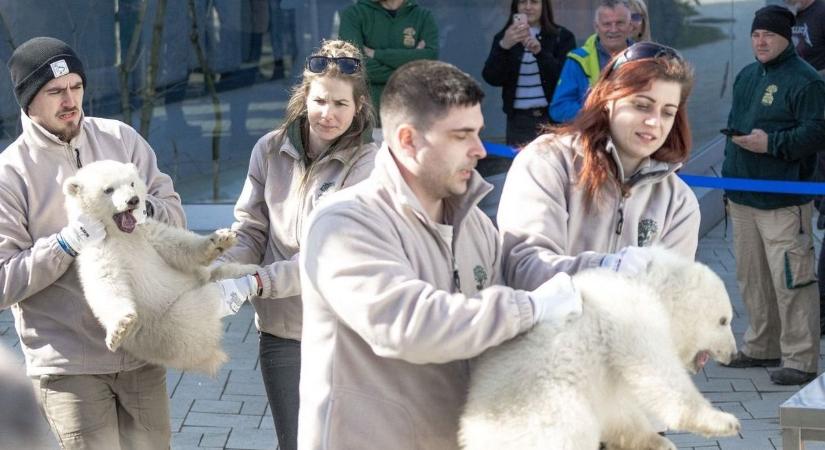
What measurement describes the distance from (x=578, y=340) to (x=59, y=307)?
2.18m

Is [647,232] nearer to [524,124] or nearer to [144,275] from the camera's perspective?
[144,275]

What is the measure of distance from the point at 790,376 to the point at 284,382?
3.60 metres

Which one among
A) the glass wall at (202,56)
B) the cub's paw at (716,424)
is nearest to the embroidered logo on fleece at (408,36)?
the glass wall at (202,56)

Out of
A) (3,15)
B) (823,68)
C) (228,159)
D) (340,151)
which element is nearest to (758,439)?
(340,151)

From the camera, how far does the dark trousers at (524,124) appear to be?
8.28 metres

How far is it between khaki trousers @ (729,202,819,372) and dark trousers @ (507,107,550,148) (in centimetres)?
172

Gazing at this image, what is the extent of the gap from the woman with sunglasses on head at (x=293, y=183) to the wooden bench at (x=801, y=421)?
5.72 ft

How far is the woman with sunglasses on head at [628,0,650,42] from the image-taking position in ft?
25.0

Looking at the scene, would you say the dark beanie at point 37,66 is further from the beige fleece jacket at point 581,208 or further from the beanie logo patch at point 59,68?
the beige fleece jacket at point 581,208

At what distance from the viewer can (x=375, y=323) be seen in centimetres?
268

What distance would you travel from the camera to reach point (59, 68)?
4.15m

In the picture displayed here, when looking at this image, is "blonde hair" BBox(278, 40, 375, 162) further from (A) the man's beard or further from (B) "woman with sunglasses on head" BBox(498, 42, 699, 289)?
(B) "woman with sunglasses on head" BBox(498, 42, 699, 289)

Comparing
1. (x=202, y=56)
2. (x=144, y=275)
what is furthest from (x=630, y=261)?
(x=202, y=56)

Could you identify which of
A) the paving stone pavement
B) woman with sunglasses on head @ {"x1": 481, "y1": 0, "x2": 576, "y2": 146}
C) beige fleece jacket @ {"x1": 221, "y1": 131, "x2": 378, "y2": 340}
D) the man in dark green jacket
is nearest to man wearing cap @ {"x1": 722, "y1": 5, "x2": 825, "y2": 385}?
the paving stone pavement
